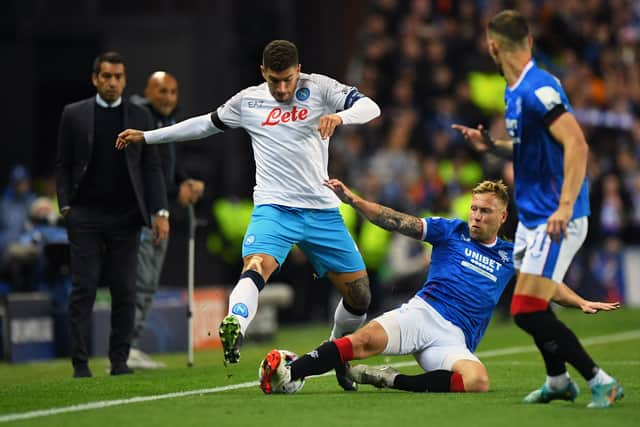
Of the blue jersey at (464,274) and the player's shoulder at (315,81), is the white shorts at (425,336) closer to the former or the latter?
the blue jersey at (464,274)

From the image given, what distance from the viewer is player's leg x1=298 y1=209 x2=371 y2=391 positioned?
8844 millimetres

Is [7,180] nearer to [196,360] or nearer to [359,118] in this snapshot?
[196,360]

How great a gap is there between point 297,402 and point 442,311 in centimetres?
141

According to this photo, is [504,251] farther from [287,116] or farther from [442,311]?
[287,116]

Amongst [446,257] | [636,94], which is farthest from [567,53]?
[446,257]

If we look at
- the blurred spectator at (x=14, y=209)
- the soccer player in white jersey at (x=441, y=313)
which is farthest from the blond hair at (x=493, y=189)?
the blurred spectator at (x=14, y=209)

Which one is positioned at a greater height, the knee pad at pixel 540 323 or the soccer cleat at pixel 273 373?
the knee pad at pixel 540 323

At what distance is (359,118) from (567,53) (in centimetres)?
1661

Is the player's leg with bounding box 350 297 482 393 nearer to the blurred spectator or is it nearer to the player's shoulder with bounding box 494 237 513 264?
the player's shoulder with bounding box 494 237 513 264

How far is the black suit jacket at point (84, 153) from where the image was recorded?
10102 millimetres

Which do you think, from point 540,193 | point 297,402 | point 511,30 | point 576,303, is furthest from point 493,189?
point 297,402

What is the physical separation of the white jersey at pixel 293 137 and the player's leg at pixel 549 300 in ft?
6.55

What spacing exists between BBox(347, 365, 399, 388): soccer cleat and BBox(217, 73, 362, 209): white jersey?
1169 millimetres

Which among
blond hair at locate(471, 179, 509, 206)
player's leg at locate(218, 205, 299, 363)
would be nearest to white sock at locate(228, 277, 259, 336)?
player's leg at locate(218, 205, 299, 363)
